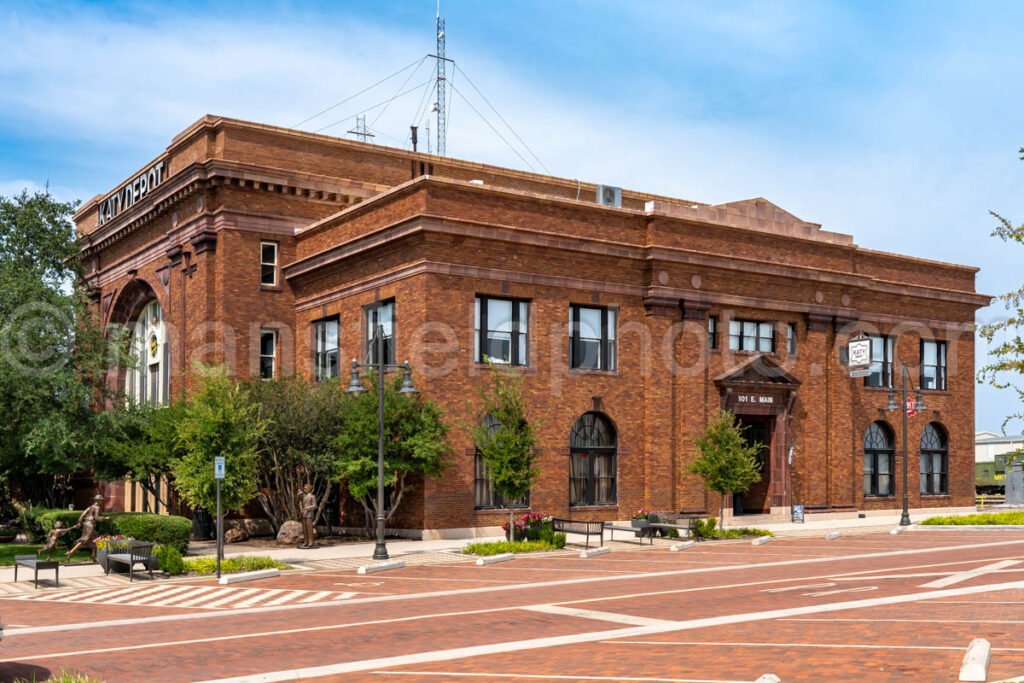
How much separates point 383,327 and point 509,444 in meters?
7.34

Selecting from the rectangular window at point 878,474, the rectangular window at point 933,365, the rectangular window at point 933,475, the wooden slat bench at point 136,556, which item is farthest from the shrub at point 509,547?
the rectangular window at point 933,365

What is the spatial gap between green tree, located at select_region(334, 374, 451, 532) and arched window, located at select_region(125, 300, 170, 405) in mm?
15759

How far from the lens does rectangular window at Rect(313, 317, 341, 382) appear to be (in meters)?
40.4

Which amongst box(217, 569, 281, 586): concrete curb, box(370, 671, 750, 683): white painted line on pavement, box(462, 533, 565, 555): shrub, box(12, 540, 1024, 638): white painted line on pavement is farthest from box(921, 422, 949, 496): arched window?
box(370, 671, 750, 683): white painted line on pavement

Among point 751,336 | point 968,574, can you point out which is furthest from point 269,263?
point 968,574

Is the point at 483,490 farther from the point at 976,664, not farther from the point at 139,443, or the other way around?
the point at 976,664

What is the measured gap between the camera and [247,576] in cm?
2527

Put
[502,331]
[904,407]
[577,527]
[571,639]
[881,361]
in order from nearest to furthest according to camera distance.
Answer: [571,639] < [502,331] < [577,527] < [904,407] < [881,361]

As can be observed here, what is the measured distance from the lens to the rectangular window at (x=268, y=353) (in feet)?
137

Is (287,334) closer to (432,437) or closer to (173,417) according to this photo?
(173,417)

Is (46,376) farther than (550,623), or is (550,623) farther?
(46,376)

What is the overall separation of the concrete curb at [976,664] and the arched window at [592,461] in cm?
2523

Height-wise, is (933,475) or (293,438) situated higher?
(293,438)

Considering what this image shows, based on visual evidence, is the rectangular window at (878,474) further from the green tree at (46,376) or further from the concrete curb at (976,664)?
the concrete curb at (976,664)
